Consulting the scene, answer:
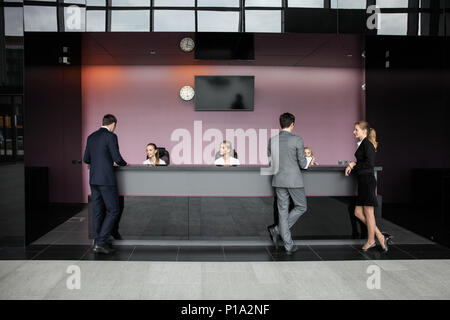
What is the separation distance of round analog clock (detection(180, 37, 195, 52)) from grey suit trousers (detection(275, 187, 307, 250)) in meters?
3.21

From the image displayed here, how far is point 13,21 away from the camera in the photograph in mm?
4285

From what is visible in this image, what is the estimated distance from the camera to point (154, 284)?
10.2 feet

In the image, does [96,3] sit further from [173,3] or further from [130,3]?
[173,3]

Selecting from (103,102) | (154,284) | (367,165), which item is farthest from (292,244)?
(103,102)

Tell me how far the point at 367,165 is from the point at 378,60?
2.71 meters

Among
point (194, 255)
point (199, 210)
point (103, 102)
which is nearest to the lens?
point (194, 255)

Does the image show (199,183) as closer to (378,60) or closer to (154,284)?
(154,284)

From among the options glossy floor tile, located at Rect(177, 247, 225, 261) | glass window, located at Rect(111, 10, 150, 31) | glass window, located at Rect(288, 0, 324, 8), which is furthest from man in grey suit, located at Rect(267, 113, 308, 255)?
glass window, located at Rect(111, 10, 150, 31)

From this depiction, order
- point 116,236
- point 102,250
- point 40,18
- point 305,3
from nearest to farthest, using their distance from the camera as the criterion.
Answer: point 102,250 < point 116,236 < point 40,18 < point 305,3

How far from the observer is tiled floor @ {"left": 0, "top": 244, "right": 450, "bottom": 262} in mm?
3887

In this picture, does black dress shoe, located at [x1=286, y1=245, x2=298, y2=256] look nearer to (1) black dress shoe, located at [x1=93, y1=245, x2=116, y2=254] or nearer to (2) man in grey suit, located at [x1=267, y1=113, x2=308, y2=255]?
(2) man in grey suit, located at [x1=267, y1=113, x2=308, y2=255]

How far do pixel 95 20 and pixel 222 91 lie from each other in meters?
2.85

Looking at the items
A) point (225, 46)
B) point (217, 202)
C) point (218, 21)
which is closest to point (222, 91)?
point (225, 46)

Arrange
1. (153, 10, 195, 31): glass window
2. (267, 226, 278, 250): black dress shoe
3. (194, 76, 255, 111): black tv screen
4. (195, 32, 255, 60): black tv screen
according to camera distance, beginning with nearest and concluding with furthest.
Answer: (267, 226, 278, 250): black dress shoe → (153, 10, 195, 31): glass window → (195, 32, 255, 60): black tv screen → (194, 76, 255, 111): black tv screen
